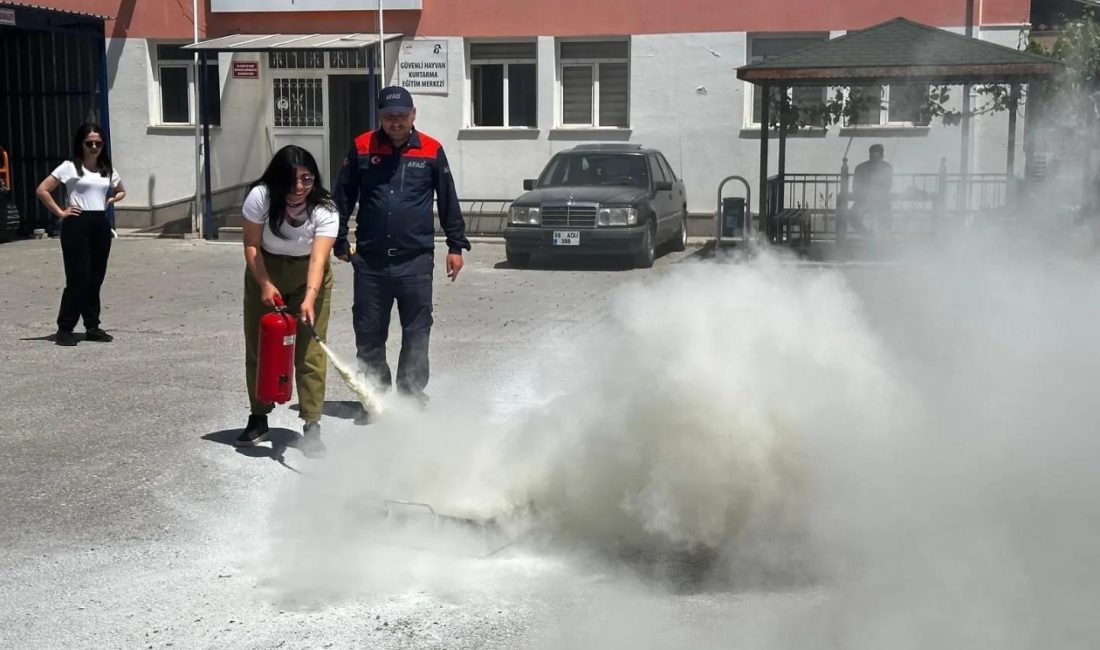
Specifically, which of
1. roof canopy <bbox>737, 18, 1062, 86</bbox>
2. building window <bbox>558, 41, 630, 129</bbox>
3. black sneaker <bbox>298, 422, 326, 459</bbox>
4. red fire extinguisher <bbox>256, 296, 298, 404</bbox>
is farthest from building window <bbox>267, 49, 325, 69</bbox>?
red fire extinguisher <bbox>256, 296, 298, 404</bbox>

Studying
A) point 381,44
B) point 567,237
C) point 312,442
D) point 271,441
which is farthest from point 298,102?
point 312,442

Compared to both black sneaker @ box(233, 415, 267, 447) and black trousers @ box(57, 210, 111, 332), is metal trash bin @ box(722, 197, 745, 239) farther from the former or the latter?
black sneaker @ box(233, 415, 267, 447)

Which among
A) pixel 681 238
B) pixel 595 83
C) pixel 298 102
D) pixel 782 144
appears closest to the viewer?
pixel 782 144

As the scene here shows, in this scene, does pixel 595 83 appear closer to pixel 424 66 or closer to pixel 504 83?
pixel 504 83

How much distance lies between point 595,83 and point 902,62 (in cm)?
956

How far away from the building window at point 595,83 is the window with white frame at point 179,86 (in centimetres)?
614

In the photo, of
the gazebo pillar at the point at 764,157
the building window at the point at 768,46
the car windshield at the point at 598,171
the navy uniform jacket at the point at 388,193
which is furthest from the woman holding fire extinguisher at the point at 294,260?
the building window at the point at 768,46

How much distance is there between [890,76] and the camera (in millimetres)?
14562

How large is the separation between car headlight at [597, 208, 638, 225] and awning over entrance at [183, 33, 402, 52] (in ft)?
19.5

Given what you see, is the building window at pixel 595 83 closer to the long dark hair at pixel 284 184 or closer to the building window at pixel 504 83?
the building window at pixel 504 83

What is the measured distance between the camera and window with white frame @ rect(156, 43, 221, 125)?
2284 cm

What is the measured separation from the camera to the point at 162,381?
9.39m

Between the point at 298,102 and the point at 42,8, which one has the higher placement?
the point at 42,8

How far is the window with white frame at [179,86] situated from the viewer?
74.9 feet
